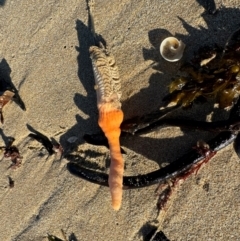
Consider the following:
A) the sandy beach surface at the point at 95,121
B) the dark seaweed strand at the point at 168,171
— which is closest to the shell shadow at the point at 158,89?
the sandy beach surface at the point at 95,121

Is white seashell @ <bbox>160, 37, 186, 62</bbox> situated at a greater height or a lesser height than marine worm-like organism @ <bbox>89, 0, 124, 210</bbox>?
greater

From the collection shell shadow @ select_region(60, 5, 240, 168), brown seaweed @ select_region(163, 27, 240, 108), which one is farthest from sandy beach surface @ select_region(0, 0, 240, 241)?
brown seaweed @ select_region(163, 27, 240, 108)

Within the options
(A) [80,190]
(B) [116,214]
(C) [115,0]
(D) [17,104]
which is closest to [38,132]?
(D) [17,104]

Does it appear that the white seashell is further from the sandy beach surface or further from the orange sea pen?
the orange sea pen

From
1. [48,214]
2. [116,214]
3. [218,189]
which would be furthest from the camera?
[48,214]

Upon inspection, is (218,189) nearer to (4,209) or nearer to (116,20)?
(116,20)

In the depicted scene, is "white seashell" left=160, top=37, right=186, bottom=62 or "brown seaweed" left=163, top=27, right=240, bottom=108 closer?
"brown seaweed" left=163, top=27, right=240, bottom=108

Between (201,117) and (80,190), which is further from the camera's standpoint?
(80,190)
